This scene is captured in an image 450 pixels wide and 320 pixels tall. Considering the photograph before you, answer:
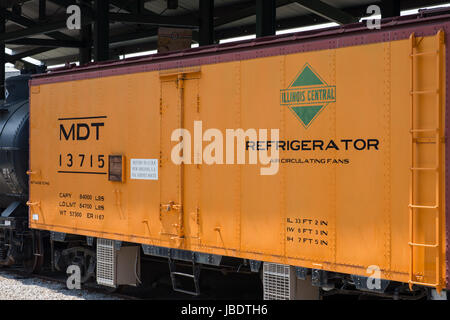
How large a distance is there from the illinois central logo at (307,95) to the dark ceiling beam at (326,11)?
11536 mm

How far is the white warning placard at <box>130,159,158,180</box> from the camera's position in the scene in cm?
952

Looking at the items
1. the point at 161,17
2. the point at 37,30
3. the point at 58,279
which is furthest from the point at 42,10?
the point at 58,279

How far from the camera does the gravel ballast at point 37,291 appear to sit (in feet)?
35.6

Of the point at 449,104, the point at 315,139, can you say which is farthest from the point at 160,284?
the point at 449,104

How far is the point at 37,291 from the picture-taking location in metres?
11.4

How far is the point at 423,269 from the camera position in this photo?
6.50 meters

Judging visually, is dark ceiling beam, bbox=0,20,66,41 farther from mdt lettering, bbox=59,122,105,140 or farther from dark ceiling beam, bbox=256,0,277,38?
mdt lettering, bbox=59,122,105,140

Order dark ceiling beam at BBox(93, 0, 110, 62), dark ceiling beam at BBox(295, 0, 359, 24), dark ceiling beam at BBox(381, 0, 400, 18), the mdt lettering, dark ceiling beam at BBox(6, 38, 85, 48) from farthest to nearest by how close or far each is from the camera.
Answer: dark ceiling beam at BBox(6, 38, 85, 48)
dark ceiling beam at BBox(295, 0, 359, 24)
dark ceiling beam at BBox(93, 0, 110, 62)
dark ceiling beam at BBox(381, 0, 400, 18)
the mdt lettering

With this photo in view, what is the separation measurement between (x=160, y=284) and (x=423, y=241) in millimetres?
6963

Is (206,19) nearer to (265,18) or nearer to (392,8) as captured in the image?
(265,18)

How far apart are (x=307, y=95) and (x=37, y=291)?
7089 mm

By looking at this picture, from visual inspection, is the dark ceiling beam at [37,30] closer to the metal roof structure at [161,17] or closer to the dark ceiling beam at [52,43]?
the metal roof structure at [161,17]

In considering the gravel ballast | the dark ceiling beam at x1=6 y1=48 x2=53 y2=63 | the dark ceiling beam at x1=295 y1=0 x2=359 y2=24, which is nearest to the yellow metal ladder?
the gravel ballast

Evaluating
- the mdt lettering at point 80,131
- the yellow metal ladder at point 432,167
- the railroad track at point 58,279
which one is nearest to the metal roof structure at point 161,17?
the mdt lettering at point 80,131
